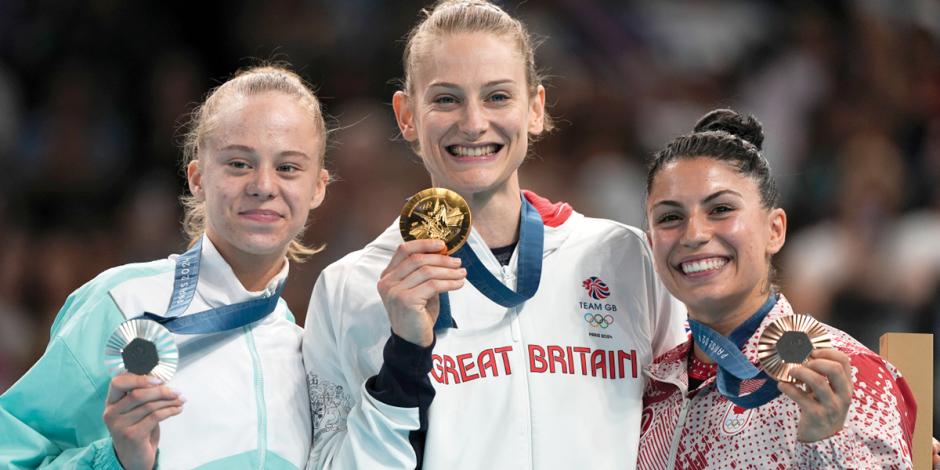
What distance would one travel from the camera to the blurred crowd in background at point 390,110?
6430mm

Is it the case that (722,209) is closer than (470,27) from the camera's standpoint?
Yes

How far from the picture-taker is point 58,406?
3.02 meters

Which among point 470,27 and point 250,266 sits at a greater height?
point 470,27

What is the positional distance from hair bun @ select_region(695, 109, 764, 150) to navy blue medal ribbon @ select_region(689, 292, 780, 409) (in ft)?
1.62

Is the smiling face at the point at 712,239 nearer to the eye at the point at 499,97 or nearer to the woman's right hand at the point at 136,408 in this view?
the eye at the point at 499,97

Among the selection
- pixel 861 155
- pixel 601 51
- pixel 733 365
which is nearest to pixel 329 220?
pixel 601 51

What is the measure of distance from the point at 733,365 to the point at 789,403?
0.56 feet

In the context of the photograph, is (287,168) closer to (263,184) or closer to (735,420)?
(263,184)

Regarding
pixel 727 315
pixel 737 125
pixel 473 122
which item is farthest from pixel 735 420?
pixel 473 122

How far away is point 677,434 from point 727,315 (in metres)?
0.37

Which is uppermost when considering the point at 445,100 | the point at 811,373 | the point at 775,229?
the point at 445,100

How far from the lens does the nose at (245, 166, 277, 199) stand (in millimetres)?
3252

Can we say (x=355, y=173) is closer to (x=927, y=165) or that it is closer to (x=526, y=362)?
(x=927, y=165)

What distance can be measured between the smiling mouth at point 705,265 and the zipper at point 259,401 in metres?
1.26
